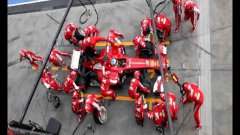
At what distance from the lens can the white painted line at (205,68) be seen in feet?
33.0

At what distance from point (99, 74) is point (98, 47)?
1.81 metres

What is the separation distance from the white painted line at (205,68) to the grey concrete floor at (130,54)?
0.48 ft

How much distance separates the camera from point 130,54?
12016 millimetres

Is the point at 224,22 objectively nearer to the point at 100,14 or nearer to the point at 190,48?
the point at 190,48

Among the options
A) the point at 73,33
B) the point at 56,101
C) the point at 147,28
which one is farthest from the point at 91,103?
the point at 147,28

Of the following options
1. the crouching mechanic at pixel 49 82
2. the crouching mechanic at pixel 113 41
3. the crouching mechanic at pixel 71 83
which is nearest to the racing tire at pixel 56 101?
the crouching mechanic at pixel 49 82

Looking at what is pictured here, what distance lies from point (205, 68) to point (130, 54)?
3.19m

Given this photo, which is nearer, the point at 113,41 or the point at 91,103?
the point at 91,103

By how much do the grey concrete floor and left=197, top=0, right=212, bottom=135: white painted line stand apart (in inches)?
5.8

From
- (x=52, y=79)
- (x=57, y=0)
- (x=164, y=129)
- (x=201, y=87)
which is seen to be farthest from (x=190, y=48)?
(x=57, y=0)

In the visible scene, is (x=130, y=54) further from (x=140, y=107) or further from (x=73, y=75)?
(x=140, y=107)

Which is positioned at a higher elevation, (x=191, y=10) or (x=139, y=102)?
(x=191, y=10)

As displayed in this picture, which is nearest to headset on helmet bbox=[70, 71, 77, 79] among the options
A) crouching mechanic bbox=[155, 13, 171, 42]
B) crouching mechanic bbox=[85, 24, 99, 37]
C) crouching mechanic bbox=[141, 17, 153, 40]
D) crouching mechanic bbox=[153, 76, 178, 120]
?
crouching mechanic bbox=[85, 24, 99, 37]

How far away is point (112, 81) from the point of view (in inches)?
421
